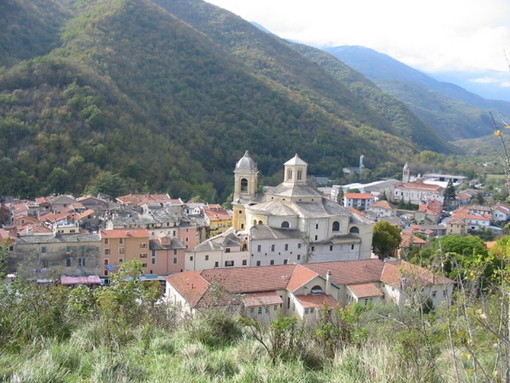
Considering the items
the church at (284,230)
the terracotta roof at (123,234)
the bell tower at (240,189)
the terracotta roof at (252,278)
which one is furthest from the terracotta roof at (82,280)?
the terracotta roof at (252,278)

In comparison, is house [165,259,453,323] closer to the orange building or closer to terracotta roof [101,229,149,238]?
the orange building

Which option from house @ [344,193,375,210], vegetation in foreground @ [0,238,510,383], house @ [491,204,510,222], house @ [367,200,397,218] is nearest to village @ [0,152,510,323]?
vegetation in foreground @ [0,238,510,383]

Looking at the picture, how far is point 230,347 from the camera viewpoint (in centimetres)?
689

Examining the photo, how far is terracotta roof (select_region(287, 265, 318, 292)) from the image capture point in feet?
72.0

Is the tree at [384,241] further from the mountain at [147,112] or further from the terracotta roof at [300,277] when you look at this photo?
the mountain at [147,112]

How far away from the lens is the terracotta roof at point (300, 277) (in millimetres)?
21953

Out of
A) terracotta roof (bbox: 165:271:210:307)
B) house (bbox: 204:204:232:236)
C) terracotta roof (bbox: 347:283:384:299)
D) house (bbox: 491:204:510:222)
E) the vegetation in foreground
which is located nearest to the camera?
the vegetation in foreground

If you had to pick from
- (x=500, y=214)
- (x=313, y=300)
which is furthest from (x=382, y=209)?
(x=313, y=300)

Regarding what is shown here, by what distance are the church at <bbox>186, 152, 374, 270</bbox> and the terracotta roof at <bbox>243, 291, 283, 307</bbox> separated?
6.06m

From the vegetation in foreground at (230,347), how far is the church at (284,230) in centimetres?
1916

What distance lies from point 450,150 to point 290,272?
442 feet

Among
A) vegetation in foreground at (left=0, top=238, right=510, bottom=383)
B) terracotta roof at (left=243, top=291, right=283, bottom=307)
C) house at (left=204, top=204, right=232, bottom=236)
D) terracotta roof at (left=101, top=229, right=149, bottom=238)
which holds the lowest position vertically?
house at (left=204, top=204, right=232, bottom=236)

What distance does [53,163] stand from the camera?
5462cm

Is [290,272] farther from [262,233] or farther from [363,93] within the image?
[363,93]
